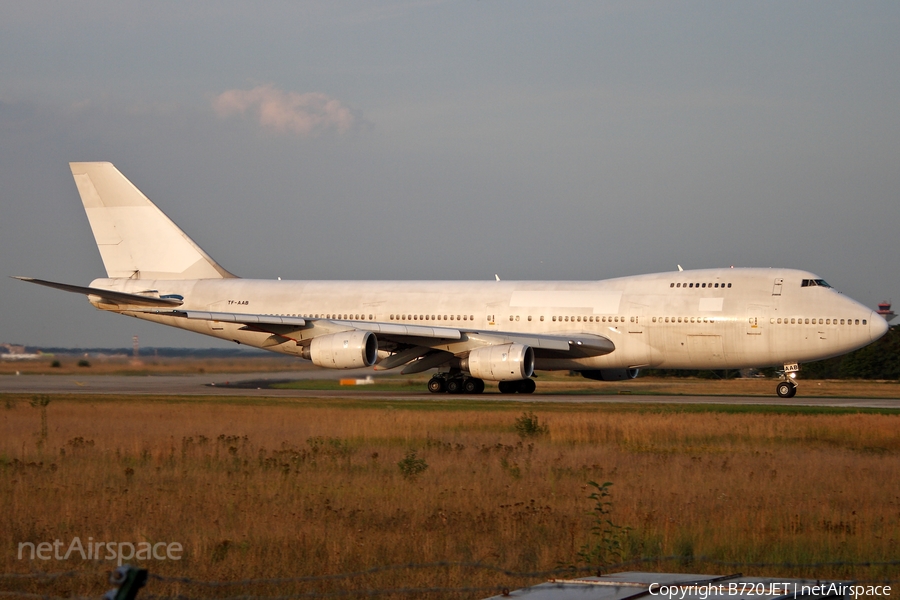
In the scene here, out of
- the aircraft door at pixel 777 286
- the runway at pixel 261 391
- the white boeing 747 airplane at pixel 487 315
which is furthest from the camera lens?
the aircraft door at pixel 777 286

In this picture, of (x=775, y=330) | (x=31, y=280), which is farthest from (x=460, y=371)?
(x=31, y=280)

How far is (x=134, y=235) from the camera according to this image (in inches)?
1446

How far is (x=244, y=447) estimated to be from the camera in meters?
16.6

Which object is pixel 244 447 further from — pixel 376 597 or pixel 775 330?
pixel 775 330

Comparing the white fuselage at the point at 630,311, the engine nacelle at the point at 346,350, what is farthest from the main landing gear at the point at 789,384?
the engine nacelle at the point at 346,350

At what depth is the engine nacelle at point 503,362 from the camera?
28922mm

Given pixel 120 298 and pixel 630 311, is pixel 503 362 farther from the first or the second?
pixel 120 298

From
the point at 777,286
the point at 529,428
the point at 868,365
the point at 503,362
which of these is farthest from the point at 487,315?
the point at 868,365

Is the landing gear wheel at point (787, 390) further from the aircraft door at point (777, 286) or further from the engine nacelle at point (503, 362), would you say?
the engine nacelle at point (503, 362)

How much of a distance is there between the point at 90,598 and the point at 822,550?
6526mm

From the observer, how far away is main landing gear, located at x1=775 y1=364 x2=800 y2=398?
97.2 ft

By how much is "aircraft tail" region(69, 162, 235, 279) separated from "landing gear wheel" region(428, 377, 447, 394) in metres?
9.56

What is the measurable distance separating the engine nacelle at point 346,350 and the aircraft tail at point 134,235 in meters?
8.30

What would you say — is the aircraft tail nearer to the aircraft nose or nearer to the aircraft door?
the aircraft door
